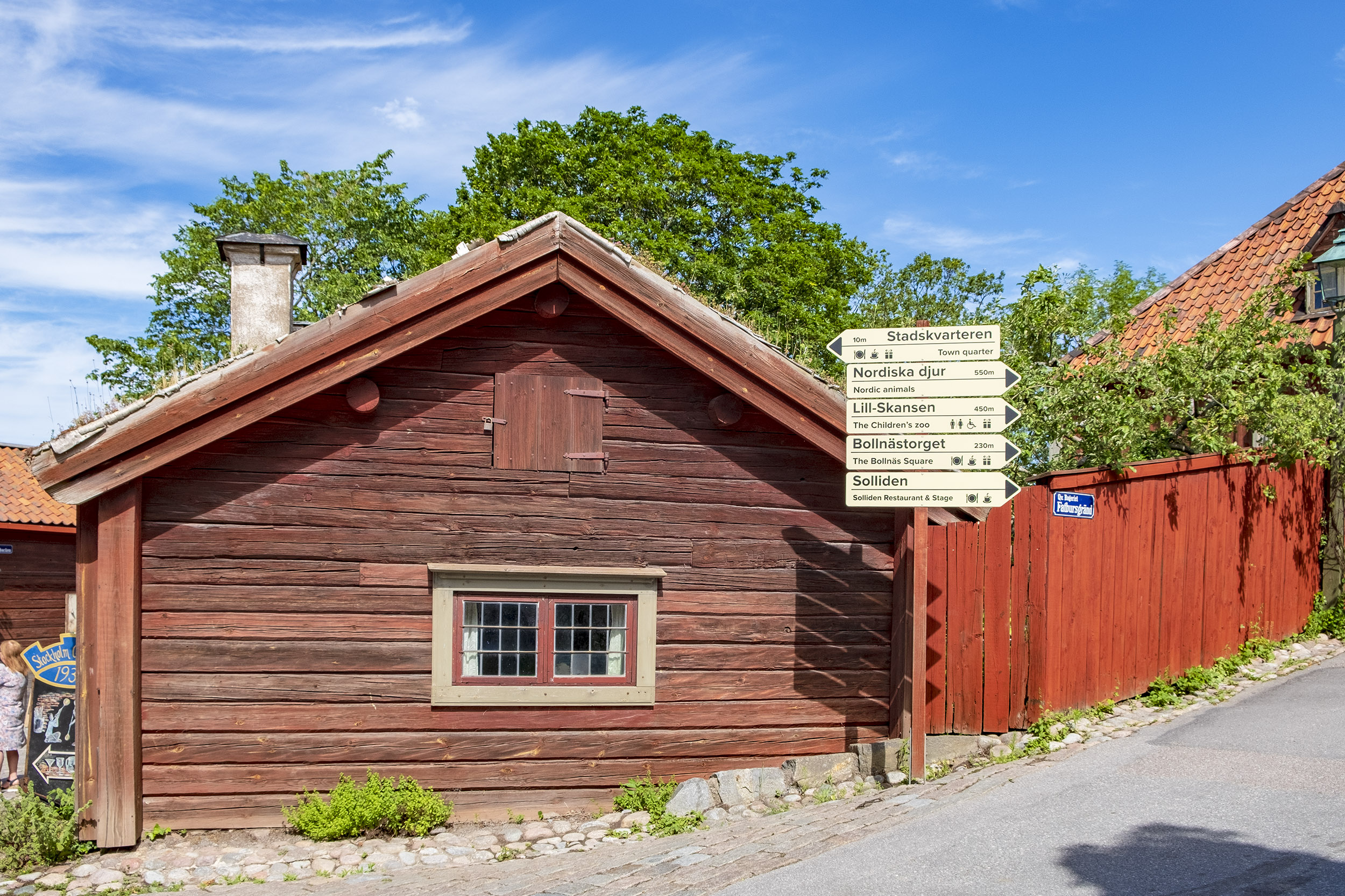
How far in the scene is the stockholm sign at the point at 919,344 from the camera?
711cm

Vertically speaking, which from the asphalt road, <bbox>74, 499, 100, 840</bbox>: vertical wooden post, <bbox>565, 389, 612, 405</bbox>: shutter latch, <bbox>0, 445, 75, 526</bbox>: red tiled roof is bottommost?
the asphalt road

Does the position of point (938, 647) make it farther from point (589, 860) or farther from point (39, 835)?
point (39, 835)

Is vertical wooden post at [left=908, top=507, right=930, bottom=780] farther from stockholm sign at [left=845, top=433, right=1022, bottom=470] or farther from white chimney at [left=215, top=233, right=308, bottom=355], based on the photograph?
white chimney at [left=215, top=233, right=308, bottom=355]

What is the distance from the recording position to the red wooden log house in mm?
6953

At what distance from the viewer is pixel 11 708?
855cm

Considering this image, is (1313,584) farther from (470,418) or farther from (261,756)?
(261,756)

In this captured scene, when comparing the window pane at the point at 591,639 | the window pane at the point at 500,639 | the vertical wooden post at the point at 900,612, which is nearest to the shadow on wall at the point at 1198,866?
the vertical wooden post at the point at 900,612

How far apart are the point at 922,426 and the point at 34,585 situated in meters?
15.8

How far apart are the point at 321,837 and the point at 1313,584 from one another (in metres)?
11.0

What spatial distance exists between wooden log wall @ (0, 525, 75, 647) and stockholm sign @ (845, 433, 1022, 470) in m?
14.9

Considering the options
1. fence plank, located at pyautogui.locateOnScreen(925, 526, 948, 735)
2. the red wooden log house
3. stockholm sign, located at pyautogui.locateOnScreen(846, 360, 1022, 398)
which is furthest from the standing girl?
fence plank, located at pyautogui.locateOnScreen(925, 526, 948, 735)

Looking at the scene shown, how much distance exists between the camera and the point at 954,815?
6.48m

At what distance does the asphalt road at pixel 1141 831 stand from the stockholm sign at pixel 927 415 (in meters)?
2.57

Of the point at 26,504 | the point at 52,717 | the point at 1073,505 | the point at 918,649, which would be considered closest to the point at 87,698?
the point at 52,717
